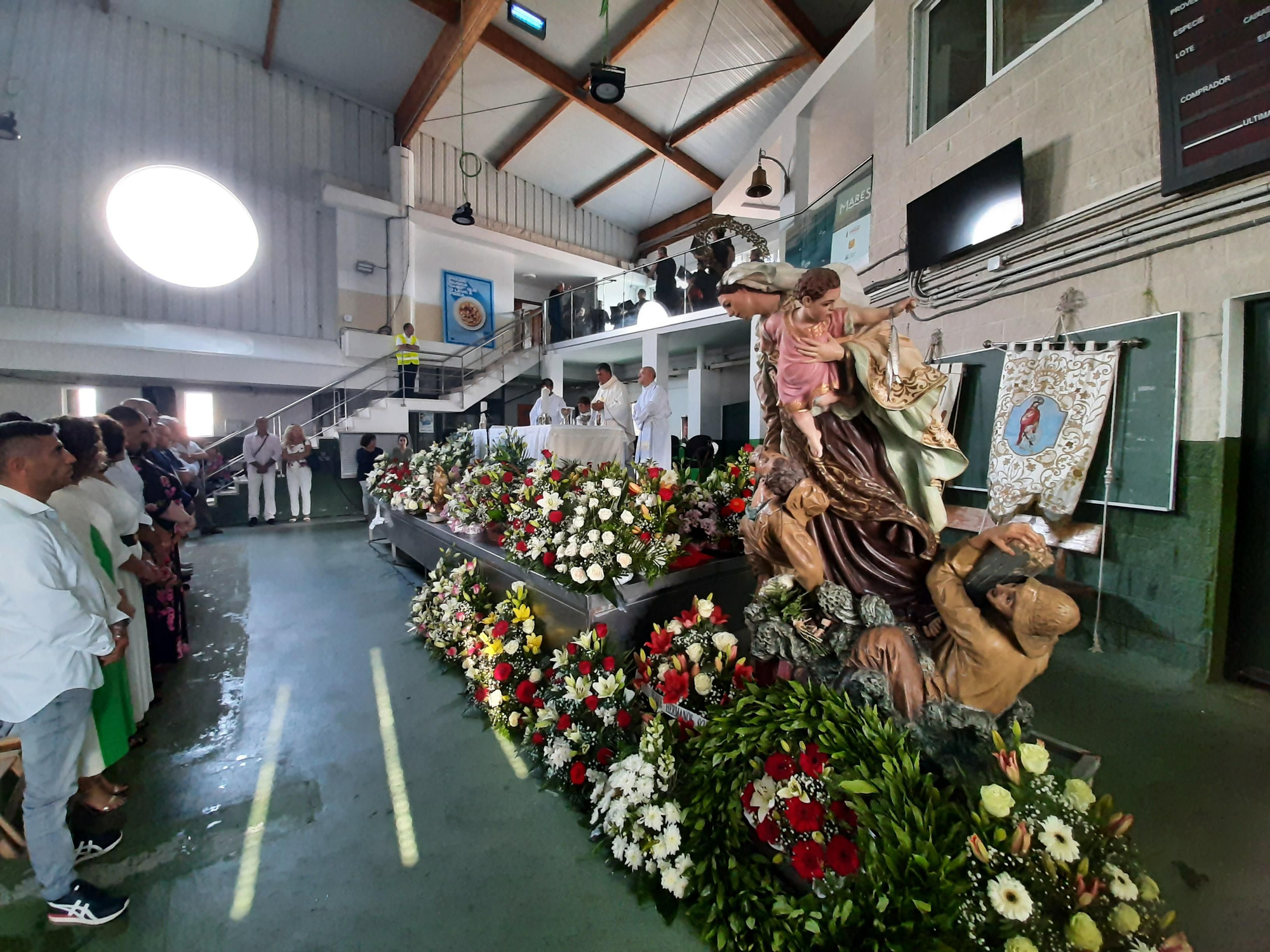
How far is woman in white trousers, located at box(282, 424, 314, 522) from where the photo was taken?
8.86m

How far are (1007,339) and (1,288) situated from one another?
12986 mm

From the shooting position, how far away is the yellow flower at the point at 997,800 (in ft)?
3.90

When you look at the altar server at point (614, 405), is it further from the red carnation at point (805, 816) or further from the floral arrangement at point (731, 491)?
the red carnation at point (805, 816)

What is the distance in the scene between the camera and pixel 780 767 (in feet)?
4.86

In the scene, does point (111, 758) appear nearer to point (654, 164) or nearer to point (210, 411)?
point (210, 411)

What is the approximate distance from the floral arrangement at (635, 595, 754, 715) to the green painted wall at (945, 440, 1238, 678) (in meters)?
2.58

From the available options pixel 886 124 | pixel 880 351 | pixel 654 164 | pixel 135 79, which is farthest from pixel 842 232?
pixel 135 79

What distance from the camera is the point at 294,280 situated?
10344mm

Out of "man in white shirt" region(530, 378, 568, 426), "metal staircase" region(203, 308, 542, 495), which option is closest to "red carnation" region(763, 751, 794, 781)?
"man in white shirt" region(530, 378, 568, 426)

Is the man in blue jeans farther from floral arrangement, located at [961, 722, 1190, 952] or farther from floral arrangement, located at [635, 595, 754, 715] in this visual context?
floral arrangement, located at [961, 722, 1190, 952]

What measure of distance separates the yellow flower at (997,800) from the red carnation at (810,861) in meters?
0.42

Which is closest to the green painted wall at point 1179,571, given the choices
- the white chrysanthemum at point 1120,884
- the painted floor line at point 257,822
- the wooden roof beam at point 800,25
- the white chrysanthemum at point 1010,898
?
the white chrysanthemum at point 1120,884

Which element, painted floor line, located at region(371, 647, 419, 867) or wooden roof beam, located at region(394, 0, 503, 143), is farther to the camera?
wooden roof beam, located at region(394, 0, 503, 143)

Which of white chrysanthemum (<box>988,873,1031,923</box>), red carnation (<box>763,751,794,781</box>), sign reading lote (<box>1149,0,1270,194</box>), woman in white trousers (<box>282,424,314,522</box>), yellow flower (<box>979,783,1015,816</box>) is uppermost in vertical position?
sign reading lote (<box>1149,0,1270,194</box>)
